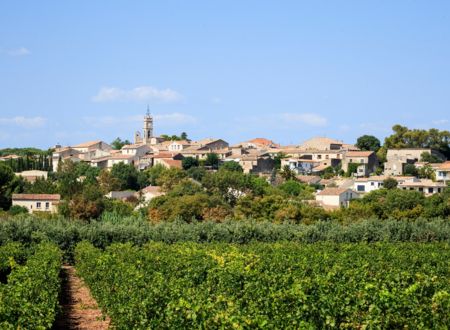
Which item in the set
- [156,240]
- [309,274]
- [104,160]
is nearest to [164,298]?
[309,274]

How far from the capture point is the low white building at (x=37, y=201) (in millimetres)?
70938

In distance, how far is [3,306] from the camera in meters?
12.7

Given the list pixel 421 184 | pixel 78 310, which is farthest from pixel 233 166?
pixel 78 310

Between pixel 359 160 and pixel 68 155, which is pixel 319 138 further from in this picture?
pixel 68 155

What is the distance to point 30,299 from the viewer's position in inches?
581

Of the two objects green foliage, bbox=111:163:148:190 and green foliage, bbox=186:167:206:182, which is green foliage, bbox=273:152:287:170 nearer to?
green foliage, bbox=186:167:206:182

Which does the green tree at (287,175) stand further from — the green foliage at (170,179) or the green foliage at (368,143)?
the green foliage at (368,143)

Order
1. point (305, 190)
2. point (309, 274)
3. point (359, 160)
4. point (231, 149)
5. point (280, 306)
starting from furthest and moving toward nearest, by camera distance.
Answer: point (231, 149)
point (359, 160)
point (305, 190)
point (309, 274)
point (280, 306)

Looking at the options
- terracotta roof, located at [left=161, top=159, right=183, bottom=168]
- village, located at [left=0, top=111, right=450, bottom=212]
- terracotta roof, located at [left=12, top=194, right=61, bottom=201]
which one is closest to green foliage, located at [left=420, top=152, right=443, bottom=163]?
village, located at [left=0, top=111, right=450, bottom=212]

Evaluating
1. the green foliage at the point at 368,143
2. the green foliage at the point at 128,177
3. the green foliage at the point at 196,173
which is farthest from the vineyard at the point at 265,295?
the green foliage at the point at 368,143

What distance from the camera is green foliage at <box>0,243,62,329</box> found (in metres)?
12.1

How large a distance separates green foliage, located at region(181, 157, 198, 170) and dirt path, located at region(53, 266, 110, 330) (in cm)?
7683

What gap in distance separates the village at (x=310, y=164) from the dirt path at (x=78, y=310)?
46.6 m

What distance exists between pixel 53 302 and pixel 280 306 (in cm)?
460
